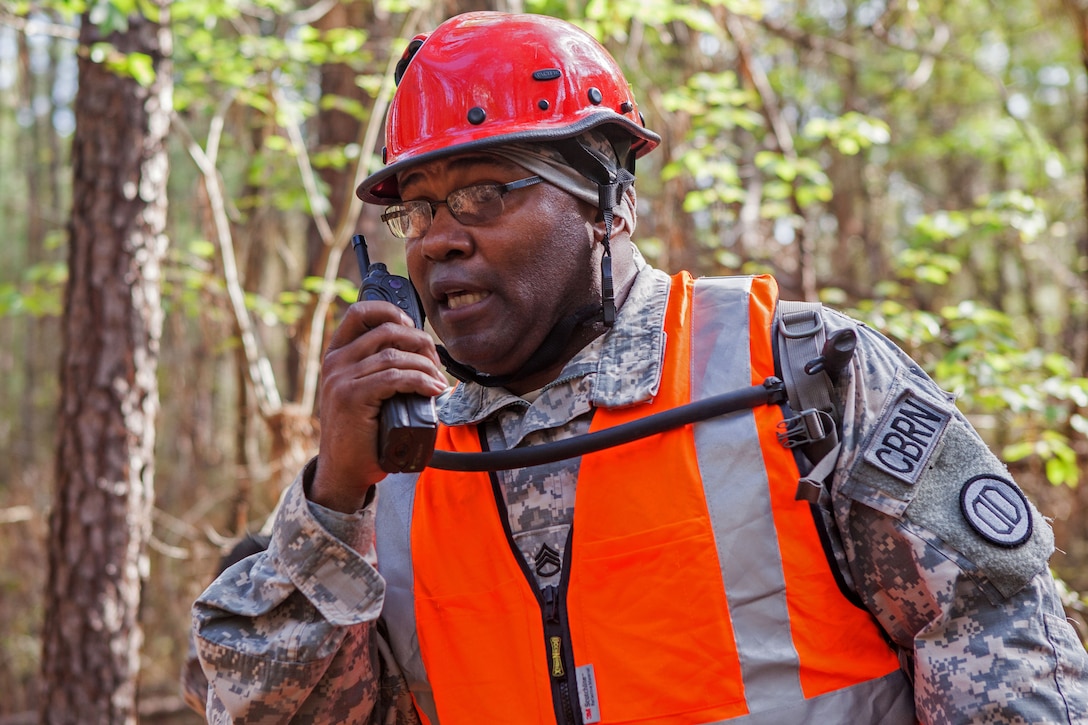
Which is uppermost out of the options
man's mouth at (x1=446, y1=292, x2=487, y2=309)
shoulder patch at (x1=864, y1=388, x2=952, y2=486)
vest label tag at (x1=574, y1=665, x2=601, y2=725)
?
man's mouth at (x1=446, y1=292, x2=487, y2=309)

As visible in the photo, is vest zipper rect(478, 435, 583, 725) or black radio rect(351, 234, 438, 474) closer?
black radio rect(351, 234, 438, 474)

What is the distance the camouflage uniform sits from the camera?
5.97ft

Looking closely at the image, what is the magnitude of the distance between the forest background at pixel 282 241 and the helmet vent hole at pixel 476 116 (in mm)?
1682

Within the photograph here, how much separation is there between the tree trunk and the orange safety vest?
3178mm

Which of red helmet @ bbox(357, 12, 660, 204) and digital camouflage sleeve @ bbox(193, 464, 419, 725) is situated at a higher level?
red helmet @ bbox(357, 12, 660, 204)

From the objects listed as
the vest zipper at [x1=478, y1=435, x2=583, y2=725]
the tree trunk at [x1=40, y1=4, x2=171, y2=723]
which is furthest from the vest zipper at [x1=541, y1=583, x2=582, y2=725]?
the tree trunk at [x1=40, y1=4, x2=171, y2=723]

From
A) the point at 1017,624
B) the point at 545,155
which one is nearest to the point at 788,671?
the point at 1017,624

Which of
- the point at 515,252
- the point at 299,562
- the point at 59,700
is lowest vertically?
the point at 59,700

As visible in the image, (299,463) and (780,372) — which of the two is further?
(299,463)

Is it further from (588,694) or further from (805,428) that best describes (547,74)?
(588,694)

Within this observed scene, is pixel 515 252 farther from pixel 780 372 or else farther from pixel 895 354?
pixel 895 354

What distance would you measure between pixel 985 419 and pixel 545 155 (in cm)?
517

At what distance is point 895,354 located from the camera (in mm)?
2066

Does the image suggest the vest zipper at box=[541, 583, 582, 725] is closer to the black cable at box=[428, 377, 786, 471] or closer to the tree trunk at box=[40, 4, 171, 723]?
the black cable at box=[428, 377, 786, 471]
